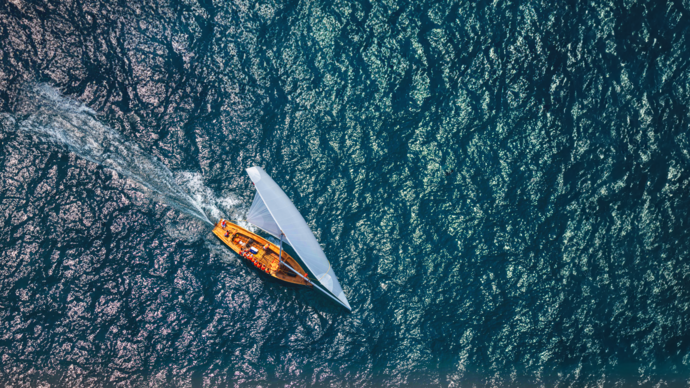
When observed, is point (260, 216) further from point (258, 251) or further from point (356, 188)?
point (356, 188)

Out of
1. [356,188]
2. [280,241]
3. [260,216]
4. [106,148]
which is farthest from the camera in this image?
[356,188]

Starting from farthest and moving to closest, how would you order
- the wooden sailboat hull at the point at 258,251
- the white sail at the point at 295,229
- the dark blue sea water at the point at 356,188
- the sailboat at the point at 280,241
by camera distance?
the wooden sailboat hull at the point at 258,251
the dark blue sea water at the point at 356,188
the sailboat at the point at 280,241
the white sail at the point at 295,229

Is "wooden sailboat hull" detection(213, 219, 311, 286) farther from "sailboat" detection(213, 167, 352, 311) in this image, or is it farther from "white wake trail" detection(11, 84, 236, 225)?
"white wake trail" detection(11, 84, 236, 225)

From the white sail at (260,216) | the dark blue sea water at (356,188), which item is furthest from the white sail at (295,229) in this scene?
the dark blue sea water at (356,188)

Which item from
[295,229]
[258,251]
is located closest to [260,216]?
[258,251]

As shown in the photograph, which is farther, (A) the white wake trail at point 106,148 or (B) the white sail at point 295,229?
(A) the white wake trail at point 106,148

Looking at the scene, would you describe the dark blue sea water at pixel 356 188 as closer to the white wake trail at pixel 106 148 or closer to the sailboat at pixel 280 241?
the white wake trail at pixel 106 148
